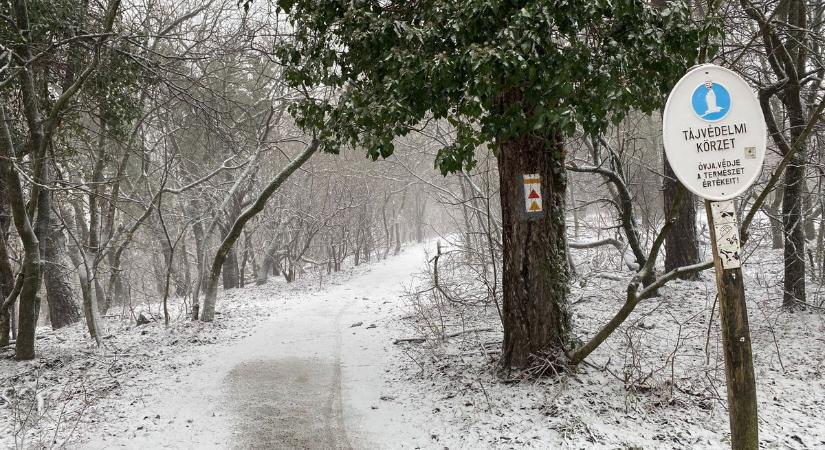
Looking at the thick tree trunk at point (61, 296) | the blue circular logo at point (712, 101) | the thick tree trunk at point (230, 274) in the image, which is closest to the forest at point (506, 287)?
the blue circular logo at point (712, 101)

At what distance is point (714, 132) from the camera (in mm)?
2754

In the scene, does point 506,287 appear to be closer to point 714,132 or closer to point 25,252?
point 714,132

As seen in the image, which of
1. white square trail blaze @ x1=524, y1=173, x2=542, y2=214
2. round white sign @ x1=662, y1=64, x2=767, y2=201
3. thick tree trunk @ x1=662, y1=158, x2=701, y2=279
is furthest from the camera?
thick tree trunk @ x1=662, y1=158, x2=701, y2=279

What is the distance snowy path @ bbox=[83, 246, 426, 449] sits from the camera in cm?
482

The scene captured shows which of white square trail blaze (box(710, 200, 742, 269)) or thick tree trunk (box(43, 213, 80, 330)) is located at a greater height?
white square trail blaze (box(710, 200, 742, 269))

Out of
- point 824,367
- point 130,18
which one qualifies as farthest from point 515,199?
point 130,18

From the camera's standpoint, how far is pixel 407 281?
16.3 meters

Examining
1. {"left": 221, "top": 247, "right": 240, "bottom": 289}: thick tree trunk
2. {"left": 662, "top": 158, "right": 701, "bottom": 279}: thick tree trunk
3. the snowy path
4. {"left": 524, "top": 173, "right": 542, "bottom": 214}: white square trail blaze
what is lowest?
the snowy path

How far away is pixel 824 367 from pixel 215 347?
8212 mm

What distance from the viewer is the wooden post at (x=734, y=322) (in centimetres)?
279

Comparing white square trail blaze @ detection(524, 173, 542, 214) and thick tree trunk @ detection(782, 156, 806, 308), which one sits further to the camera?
thick tree trunk @ detection(782, 156, 806, 308)

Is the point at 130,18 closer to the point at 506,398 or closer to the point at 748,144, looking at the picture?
the point at 506,398

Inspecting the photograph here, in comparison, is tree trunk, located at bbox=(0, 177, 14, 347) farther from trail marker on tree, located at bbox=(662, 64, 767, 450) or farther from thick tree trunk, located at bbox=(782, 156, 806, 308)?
thick tree trunk, located at bbox=(782, 156, 806, 308)

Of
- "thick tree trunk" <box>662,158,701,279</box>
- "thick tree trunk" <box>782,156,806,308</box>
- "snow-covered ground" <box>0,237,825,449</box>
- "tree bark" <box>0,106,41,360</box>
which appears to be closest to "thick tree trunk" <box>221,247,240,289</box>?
"snow-covered ground" <box>0,237,825,449</box>
